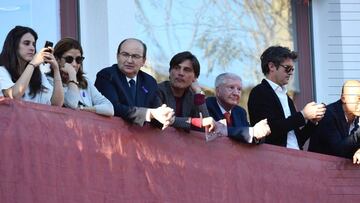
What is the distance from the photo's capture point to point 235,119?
32.2 ft

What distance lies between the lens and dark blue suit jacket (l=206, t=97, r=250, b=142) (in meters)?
9.47

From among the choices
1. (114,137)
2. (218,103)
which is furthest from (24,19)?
(114,137)

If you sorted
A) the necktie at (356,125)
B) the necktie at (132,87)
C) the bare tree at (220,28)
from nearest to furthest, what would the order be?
the necktie at (132,87)
the necktie at (356,125)
the bare tree at (220,28)

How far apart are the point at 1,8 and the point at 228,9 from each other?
2748 millimetres

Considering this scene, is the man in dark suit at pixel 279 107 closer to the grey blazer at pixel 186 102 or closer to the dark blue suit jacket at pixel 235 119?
the dark blue suit jacket at pixel 235 119

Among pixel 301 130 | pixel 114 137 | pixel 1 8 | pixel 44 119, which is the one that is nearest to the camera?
pixel 44 119

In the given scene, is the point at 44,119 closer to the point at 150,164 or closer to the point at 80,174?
the point at 80,174

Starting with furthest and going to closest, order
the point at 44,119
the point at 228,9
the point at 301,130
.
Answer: the point at 228,9, the point at 301,130, the point at 44,119

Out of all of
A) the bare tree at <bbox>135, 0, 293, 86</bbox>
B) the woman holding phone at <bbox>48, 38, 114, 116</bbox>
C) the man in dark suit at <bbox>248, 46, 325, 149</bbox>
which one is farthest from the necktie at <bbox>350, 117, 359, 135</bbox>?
the woman holding phone at <bbox>48, 38, 114, 116</bbox>

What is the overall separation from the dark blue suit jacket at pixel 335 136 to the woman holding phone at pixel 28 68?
109 inches

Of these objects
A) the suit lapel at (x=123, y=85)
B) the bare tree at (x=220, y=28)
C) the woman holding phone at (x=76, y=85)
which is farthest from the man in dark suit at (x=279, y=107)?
the bare tree at (x=220, y=28)

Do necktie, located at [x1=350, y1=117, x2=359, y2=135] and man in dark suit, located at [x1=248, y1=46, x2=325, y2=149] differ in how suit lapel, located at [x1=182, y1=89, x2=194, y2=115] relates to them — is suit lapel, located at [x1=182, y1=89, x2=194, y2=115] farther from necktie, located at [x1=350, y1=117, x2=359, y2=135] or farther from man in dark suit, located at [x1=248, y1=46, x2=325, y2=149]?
necktie, located at [x1=350, y1=117, x2=359, y2=135]

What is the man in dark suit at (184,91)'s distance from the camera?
30.8 feet

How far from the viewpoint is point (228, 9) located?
12.7 m
